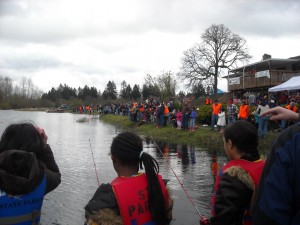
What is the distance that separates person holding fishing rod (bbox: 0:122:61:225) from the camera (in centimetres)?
258

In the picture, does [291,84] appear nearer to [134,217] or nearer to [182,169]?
[182,169]

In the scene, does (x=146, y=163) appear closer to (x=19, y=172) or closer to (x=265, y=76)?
(x=19, y=172)

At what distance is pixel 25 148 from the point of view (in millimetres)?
2768

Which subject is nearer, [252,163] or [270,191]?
[270,191]

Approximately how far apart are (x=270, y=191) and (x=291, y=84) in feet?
61.8

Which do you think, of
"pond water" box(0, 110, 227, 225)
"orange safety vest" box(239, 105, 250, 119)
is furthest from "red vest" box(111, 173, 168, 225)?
"orange safety vest" box(239, 105, 250, 119)

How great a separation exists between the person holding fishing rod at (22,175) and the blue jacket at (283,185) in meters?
1.72

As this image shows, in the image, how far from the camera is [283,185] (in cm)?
172

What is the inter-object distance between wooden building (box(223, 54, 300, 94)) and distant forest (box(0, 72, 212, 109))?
620 inches

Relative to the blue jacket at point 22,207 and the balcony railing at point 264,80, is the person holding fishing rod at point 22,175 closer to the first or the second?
the blue jacket at point 22,207

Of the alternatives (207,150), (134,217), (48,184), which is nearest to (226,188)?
(134,217)

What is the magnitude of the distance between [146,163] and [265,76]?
102 feet

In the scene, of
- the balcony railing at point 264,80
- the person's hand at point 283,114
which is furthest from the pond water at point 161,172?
→ the balcony railing at point 264,80

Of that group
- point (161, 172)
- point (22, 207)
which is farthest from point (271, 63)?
point (22, 207)
